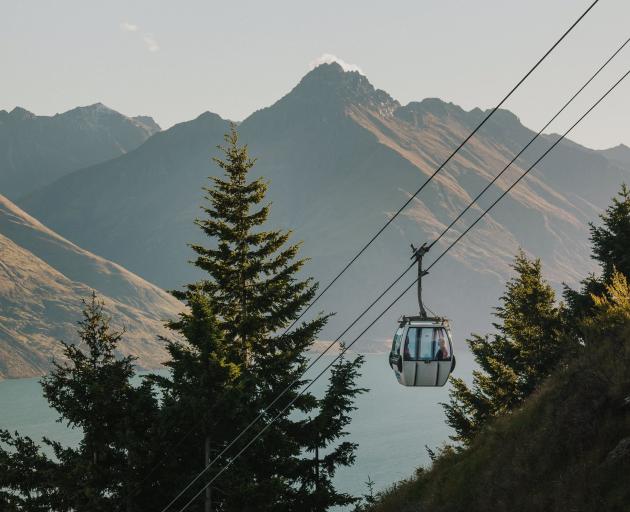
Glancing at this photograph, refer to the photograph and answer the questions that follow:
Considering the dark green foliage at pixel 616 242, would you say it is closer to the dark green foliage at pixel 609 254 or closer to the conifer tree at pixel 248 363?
the dark green foliage at pixel 609 254

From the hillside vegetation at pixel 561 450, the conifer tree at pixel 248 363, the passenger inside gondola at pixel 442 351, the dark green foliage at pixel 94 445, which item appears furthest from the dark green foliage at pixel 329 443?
the passenger inside gondola at pixel 442 351

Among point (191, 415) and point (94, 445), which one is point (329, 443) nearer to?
point (191, 415)

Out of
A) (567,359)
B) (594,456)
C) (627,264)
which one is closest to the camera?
(594,456)

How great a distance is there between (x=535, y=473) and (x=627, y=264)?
65.5 feet

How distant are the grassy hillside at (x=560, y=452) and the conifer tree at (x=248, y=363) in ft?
18.7

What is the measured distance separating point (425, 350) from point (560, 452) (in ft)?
13.4

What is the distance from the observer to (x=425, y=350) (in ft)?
61.5

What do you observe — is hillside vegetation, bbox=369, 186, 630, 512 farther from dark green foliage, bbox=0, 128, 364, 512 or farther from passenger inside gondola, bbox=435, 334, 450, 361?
dark green foliage, bbox=0, 128, 364, 512

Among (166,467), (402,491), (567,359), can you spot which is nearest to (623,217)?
(567,359)

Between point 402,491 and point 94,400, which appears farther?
point 94,400

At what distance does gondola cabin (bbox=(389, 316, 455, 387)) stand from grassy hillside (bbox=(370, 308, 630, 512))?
3005 millimetres

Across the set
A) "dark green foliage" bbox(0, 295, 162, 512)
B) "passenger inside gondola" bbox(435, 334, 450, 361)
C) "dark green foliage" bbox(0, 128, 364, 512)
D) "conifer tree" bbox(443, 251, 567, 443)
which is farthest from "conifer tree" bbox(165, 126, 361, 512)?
"conifer tree" bbox(443, 251, 567, 443)

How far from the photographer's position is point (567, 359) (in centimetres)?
2269

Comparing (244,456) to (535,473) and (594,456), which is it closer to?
(535,473)
